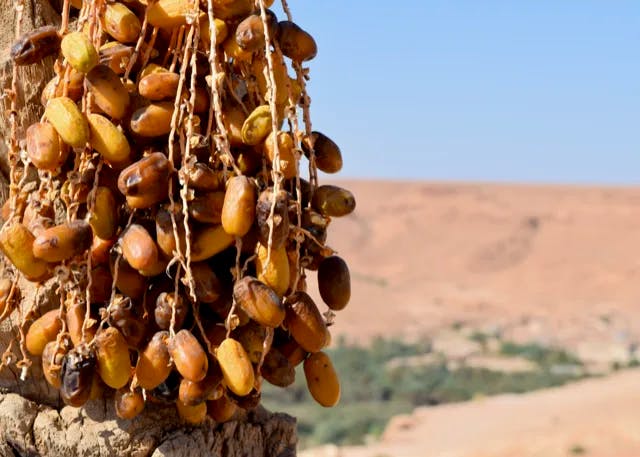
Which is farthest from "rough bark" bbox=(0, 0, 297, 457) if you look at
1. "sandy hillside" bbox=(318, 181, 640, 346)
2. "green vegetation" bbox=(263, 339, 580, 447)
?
"sandy hillside" bbox=(318, 181, 640, 346)

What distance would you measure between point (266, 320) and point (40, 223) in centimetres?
43

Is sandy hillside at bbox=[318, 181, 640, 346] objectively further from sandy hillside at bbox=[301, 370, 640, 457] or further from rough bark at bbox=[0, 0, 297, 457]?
rough bark at bbox=[0, 0, 297, 457]

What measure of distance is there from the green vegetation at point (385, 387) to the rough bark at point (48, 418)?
13.9 m

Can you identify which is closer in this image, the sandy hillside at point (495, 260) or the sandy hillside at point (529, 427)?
the sandy hillside at point (529, 427)

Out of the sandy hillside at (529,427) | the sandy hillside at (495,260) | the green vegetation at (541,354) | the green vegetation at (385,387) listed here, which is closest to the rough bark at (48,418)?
the sandy hillside at (529,427)

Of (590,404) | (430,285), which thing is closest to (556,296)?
(430,285)

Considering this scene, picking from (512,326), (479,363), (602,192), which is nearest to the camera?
(479,363)

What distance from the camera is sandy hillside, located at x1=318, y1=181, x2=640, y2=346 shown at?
3134 cm

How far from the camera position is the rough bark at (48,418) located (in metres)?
1.85

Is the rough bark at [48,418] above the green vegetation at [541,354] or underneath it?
above

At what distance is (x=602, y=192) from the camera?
5341cm

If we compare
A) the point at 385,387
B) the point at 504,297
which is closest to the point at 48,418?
the point at 385,387

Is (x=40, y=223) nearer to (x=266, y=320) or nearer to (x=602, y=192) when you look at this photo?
(x=266, y=320)

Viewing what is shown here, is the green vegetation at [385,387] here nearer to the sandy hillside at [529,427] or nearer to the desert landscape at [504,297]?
the desert landscape at [504,297]
